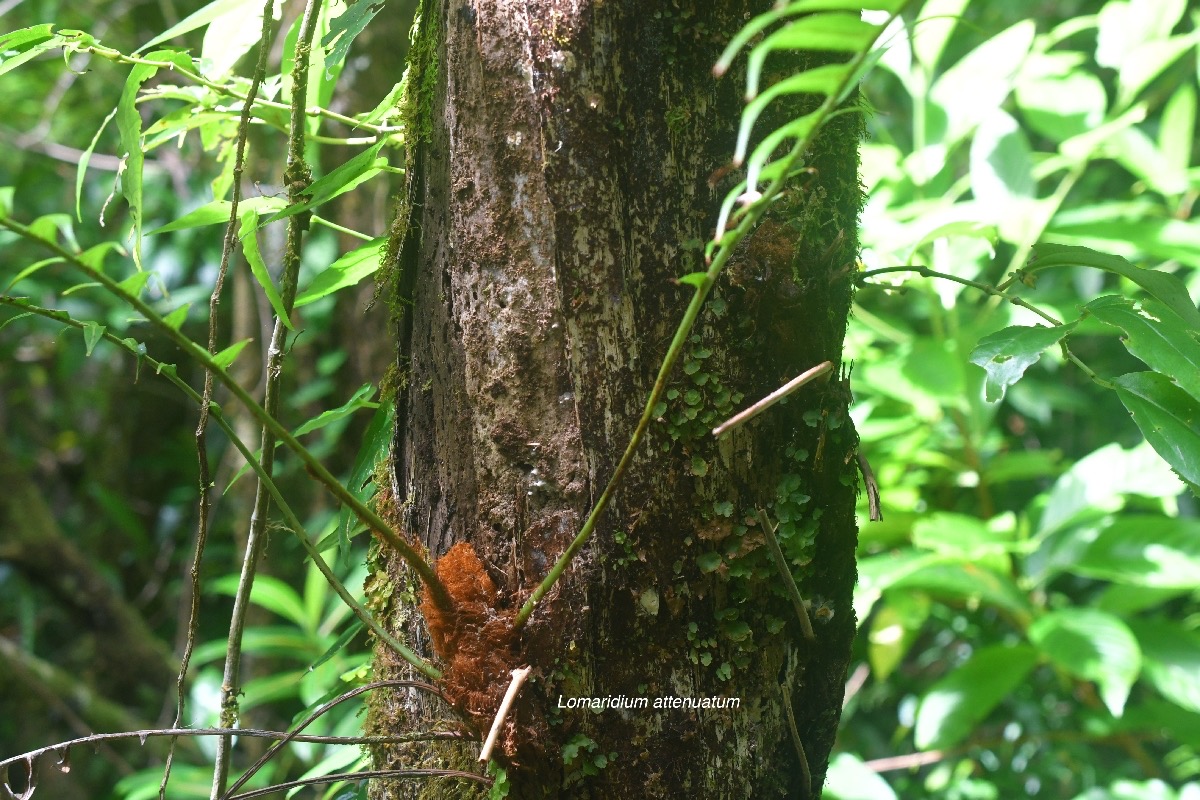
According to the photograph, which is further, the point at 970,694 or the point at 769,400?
the point at 970,694

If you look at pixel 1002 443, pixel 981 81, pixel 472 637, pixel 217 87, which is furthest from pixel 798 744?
pixel 1002 443

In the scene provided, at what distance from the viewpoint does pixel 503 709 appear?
0.55m

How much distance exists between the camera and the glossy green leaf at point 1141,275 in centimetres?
65

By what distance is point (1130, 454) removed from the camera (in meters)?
1.39

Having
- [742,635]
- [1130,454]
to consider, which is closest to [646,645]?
[742,635]

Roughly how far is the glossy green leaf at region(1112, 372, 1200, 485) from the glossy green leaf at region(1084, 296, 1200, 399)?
0.02 meters

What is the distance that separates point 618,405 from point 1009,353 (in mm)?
292

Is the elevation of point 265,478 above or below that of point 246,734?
above

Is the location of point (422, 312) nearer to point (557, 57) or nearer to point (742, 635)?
point (557, 57)

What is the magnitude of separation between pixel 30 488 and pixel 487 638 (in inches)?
95.4

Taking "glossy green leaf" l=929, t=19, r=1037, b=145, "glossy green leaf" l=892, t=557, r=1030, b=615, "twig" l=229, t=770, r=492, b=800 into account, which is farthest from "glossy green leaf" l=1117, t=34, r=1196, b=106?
"twig" l=229, t=770, r=492, b=800

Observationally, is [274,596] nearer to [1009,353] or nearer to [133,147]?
[133,147]

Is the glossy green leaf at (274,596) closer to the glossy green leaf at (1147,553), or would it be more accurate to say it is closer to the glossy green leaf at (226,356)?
the glossy green leaf at (226,356)

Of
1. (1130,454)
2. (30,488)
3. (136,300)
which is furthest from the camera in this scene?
(30,488)
